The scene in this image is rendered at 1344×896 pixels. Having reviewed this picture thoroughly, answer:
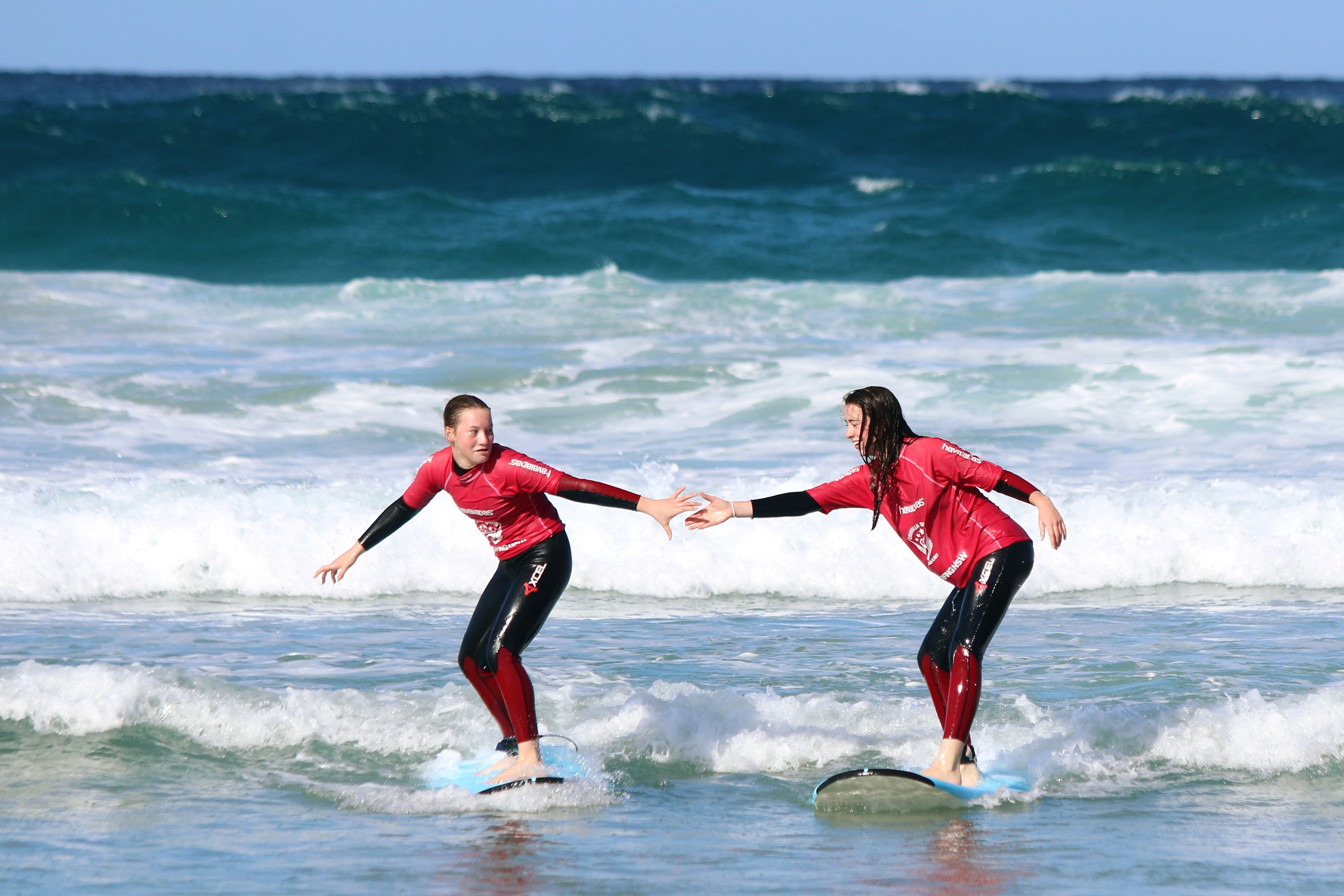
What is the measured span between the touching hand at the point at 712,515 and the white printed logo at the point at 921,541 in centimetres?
69

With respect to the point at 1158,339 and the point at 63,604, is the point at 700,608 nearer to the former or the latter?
the point at 63,604

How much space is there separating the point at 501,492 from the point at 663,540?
442 centimetres

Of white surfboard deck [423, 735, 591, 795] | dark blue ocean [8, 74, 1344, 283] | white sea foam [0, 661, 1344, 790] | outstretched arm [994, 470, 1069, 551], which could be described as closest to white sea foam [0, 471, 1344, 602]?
white sea foam [0, 661, 1344, 790]

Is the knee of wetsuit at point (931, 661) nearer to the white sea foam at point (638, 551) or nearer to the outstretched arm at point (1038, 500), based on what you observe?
the outstretched arm at point (1038, 500)

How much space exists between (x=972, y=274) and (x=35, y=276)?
14417 mm

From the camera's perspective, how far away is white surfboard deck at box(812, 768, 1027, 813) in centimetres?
520

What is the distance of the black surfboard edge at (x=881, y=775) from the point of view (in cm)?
518

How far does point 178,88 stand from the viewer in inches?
1886

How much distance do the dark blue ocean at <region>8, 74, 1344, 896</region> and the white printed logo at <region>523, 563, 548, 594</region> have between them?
2.55ft

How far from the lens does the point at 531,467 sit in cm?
552

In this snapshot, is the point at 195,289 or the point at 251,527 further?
the point at 195,289

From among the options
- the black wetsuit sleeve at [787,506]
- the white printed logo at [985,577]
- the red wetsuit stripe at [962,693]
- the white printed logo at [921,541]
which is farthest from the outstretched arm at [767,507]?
the red wetsuit stripe at [962,693]

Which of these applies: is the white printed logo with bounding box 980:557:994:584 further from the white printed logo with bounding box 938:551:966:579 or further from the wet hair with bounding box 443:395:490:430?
the wet hair with bounding box 443:395:490:430

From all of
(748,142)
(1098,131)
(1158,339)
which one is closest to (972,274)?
(1158,339)
